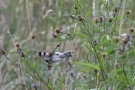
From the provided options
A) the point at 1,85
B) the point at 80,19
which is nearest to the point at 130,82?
the point at 80,19

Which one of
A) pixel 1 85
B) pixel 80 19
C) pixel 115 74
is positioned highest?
pixel 80 19

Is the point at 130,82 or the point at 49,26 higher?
the point at 49,26

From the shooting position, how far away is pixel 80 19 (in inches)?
66.8

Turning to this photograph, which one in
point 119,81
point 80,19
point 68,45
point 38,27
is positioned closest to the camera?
point 80,19

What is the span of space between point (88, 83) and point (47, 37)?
1849 millimetres

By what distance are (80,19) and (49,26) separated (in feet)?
7.72

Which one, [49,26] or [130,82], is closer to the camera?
[130,82]

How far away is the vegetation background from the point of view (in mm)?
1804

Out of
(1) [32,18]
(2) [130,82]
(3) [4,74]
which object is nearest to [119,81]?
(2) [130,82]

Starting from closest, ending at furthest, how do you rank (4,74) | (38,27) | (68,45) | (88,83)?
(88,83) → (4,74) → (68,45) → (38,27)

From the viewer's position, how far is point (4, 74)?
317 cm

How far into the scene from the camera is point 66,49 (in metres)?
3.58

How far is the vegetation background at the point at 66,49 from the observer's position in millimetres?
1804

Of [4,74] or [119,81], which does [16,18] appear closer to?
[4,74]
